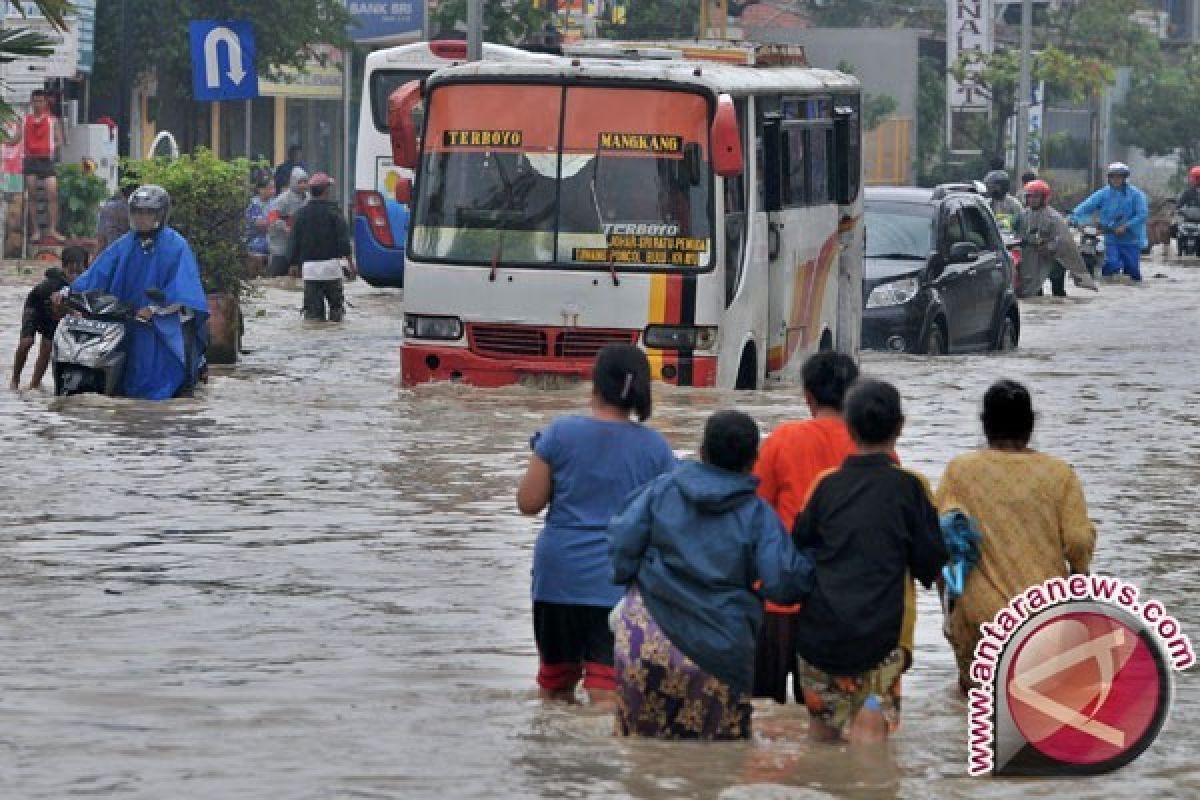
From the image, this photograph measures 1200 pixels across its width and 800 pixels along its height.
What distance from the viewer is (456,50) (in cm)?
3206

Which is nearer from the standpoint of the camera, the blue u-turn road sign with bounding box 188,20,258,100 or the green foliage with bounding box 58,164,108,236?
the blue u-turn road sign with bounding box 188,20,258,100

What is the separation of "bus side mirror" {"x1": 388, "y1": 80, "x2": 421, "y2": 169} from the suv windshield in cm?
638

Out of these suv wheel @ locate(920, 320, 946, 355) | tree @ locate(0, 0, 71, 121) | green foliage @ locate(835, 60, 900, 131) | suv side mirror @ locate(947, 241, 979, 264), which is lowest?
suv wheel @ locate(920, 320, 946, 355)

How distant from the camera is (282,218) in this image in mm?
35875

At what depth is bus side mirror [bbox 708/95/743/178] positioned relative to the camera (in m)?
19.1

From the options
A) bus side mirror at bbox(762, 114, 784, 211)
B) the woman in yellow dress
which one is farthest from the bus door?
the woman in yellow dress

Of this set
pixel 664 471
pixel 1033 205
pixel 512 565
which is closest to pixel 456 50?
pixel 1033 205

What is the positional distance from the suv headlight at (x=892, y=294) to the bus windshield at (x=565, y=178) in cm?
627

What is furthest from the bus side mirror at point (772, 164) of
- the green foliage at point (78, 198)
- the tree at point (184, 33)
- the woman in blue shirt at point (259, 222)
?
the tree at point (184, 33)

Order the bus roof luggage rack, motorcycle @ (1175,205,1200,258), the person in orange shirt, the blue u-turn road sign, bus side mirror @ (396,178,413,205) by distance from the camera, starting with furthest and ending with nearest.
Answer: motorcycle @ (1175,205,1200,258), the blue u-turn road sign, the bus roof luggage rack, bus side mirror @ (396,178,413,205), the person in orange shirt

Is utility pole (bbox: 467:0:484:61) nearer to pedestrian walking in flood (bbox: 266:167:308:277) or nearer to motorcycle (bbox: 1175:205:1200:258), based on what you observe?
pedestrian walking in flood (bbox: 266:167:308:277)

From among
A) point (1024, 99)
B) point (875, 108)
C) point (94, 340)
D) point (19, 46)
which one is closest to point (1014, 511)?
point (19, 46)

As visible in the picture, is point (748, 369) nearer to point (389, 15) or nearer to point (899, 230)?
point (899, 230)

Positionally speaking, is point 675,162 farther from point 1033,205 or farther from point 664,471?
point 1033,205
